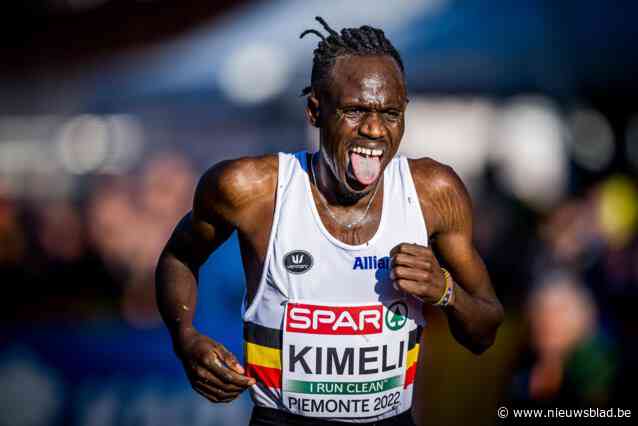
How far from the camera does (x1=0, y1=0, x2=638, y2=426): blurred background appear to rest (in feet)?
17.4

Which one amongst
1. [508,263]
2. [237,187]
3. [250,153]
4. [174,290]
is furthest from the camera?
[250,153]

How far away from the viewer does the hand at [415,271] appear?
2576 mm

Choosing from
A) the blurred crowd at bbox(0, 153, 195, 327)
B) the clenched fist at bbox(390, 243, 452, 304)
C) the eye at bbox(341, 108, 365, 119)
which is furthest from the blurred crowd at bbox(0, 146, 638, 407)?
the eye at bbox(341, 108, 365, 119)

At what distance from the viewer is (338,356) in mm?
2789

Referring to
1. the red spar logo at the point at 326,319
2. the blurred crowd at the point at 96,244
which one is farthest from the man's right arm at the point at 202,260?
the blurred crowd at the point at 96,244

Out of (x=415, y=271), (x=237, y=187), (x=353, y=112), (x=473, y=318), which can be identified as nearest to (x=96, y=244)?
(x=237, y=187)

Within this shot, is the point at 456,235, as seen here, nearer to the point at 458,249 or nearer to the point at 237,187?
the point at 458,249

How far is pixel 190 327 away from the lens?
2.98 meters

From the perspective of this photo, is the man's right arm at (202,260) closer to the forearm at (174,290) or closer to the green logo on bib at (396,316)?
the forearm at (174,290)

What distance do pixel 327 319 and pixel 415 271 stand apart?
388 mm

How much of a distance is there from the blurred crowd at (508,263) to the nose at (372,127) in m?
2.69

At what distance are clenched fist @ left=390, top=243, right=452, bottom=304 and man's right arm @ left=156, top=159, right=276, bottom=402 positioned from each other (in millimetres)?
611

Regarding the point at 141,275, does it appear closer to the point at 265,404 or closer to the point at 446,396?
the point at 446,396

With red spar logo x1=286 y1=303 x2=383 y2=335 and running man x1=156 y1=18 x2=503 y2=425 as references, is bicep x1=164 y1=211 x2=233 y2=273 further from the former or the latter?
red spar logo x1=286 y1=303 x2=383 y2=335
